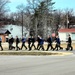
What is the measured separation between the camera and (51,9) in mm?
108188

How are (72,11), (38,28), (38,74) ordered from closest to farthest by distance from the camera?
(38,74), (38,28), (72,11)

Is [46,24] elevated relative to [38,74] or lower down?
elevated

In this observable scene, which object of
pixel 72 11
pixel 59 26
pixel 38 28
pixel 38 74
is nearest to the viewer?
pixel 38 74

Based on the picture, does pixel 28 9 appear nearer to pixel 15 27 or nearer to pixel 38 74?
pixel 15 27

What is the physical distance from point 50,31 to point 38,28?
10969 mm

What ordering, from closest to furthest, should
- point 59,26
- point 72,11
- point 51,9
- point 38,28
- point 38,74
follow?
point 38,74 → point 38,28 → point 51,9 → point 59,26 → point 72,11

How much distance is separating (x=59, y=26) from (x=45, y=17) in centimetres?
2398

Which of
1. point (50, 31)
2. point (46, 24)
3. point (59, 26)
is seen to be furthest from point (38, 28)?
point (59, 26)

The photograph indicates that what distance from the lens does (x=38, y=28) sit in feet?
329

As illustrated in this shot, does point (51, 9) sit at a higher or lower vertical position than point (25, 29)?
higher

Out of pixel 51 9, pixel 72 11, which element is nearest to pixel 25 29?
pixel 51 9

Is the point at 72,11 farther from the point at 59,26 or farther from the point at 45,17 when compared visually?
the point at 45,17

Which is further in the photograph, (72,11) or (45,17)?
(72,11)

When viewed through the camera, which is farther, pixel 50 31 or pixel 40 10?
pixel 50 31
